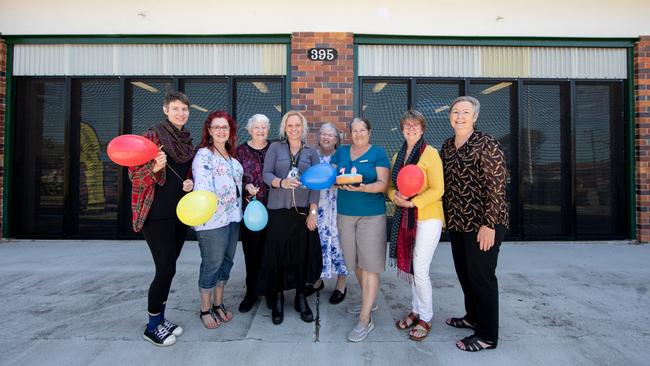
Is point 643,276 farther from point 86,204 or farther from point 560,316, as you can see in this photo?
point 86,204

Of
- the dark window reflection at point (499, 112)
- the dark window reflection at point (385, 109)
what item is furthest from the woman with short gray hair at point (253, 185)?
the dark window reflection at point (499, 112)

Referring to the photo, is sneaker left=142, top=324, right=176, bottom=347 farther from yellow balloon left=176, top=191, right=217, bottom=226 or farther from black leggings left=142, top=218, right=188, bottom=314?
yellow balloon left=176, top=191, right=217, bottom=226

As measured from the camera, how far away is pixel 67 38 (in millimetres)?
5211

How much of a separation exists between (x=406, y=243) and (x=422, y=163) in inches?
23.1

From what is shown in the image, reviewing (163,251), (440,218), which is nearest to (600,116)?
(440,218)

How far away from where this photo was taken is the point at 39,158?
17.3 ft

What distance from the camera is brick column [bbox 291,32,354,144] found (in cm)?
502

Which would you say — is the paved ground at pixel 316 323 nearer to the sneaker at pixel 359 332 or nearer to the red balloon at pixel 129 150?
the sneaker at pixel 359 332

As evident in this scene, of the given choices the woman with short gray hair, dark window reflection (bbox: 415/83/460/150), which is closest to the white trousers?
the woman with short gray hair

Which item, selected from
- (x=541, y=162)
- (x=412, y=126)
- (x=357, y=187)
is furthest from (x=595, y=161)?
(x=357, y=187)

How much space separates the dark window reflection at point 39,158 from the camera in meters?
5.25

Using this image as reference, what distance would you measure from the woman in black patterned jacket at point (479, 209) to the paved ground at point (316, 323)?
0.81 feet

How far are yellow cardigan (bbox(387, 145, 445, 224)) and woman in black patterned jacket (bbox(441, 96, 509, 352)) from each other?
0.12 m

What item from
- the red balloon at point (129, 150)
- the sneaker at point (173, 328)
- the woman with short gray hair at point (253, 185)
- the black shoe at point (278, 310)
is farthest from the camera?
the woman with short gray hair at point (253, 185)
